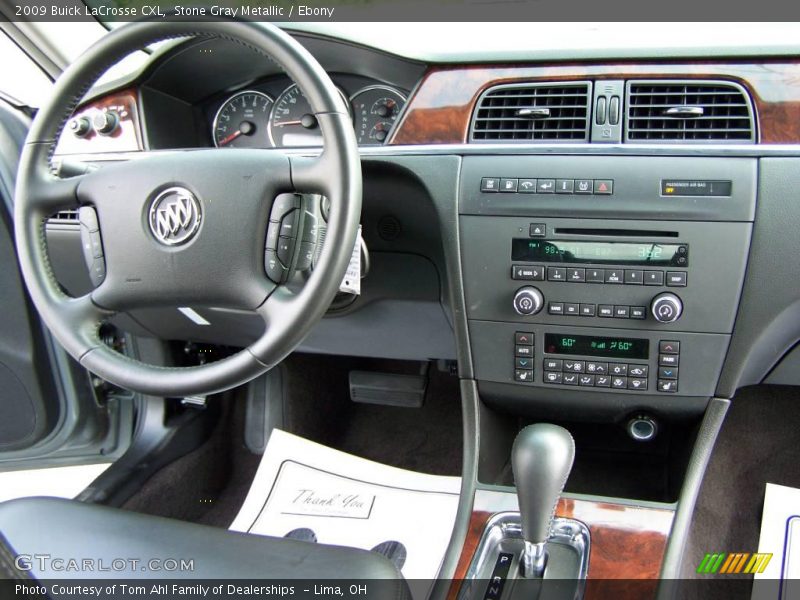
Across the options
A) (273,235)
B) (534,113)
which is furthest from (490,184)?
(273,235)

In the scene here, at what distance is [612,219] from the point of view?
111cm

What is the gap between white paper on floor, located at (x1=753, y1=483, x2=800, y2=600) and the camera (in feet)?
3.90

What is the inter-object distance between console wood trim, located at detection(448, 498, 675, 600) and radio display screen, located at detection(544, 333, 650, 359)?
234 millimetres

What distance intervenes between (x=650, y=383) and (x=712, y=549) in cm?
46

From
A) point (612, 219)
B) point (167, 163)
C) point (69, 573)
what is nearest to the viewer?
point (69, 573)

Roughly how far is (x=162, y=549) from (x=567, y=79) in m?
0.90

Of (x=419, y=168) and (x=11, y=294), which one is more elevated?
(x=419, y=168)

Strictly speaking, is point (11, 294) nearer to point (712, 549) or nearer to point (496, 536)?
point (496, 536)

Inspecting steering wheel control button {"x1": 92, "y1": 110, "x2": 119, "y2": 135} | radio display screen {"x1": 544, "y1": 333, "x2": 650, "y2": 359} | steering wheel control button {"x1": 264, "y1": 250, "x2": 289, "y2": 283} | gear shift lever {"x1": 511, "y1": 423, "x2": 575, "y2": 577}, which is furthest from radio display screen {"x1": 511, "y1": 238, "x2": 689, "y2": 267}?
steering wheel control button {"x1": 92, "y1": 110, "x2": 119, "y2": 135}

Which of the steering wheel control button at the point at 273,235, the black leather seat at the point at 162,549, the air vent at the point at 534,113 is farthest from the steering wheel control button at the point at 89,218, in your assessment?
the air vent at the point at 534,113

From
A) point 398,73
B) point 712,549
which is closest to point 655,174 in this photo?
point 398,73

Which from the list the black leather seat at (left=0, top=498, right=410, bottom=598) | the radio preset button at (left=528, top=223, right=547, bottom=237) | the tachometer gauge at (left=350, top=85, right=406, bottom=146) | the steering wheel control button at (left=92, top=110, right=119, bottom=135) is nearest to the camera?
the black leather seat at (left=0, top=498, right=410, bottom=598)

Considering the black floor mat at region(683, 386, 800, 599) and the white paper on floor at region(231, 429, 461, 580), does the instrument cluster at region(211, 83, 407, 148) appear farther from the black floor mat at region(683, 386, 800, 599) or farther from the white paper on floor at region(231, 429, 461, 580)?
the black floor mat at region(683, 386, 800, 599)

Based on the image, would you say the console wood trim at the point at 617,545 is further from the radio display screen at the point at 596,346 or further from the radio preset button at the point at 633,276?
the radio preset button at the point at 633,276
